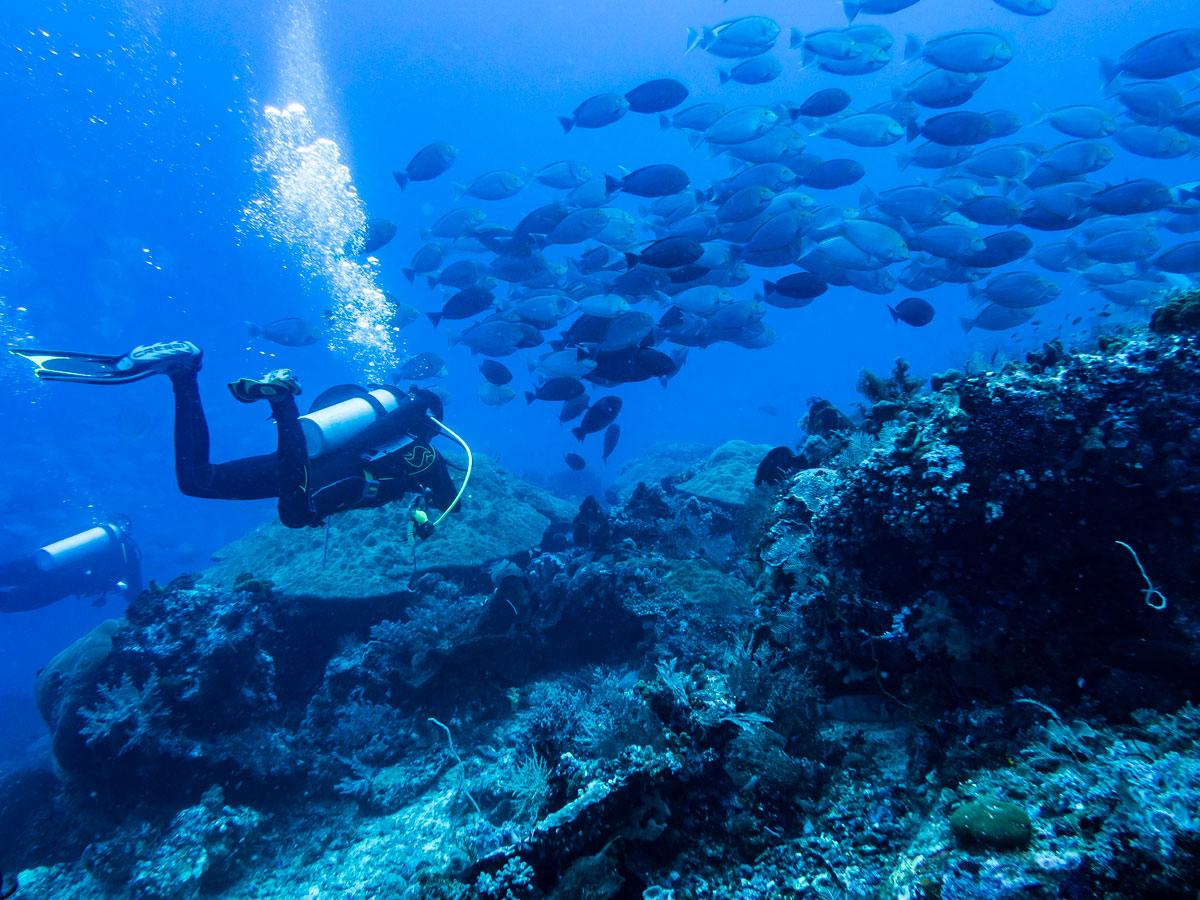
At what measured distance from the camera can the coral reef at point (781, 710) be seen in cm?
193

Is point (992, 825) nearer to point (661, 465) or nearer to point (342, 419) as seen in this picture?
point (342, 419)

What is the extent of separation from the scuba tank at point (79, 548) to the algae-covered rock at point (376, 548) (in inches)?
274

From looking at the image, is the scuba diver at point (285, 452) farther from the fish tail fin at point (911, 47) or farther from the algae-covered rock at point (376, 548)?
the fish tail fin at point (911, 47)

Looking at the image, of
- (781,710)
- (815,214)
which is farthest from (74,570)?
(815,214)

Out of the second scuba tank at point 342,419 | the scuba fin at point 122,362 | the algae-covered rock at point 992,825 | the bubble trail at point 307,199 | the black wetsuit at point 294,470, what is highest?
the bubble trail at point 307,199

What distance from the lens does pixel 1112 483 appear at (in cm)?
247

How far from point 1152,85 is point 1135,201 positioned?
3133 mm

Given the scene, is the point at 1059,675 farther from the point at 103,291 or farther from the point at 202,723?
the point at 103,291

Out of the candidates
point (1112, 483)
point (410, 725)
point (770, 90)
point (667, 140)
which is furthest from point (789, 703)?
point (770, 90)

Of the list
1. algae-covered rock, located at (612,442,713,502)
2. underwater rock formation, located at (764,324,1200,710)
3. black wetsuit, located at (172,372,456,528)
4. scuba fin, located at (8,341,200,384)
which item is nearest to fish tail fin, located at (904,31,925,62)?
algae-covered rock, located at (612,442,713,502)

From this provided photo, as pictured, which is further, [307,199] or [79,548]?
[307,199]

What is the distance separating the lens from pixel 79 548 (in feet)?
43.1

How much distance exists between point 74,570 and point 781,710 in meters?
17.4

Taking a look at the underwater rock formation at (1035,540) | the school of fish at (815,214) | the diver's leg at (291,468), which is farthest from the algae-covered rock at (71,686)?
the underwater rock formation at (1035,540)
